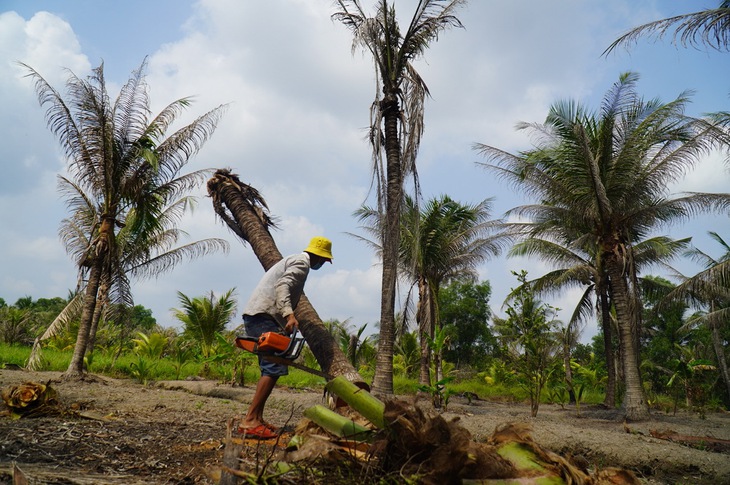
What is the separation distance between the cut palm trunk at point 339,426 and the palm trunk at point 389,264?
284 inches

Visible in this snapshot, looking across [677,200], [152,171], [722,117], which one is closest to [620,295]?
[677,200]

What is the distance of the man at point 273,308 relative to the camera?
407 cm

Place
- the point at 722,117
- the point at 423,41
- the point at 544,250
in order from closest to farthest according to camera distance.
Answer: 1. the point at 423,41
2. the point at 722,117
3. the point at 544,250

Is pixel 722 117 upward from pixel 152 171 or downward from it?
upward

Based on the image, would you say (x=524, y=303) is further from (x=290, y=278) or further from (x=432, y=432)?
(x=432, y=432)

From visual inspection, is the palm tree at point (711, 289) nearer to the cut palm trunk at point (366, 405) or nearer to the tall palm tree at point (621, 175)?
the tall palm tree at point (621, 175)

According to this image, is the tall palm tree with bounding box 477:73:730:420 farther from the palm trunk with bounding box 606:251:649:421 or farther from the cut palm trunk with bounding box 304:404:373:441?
the cut palm trunk with bounding box 304:404:373:441

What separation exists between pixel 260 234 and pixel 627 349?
1135 cm

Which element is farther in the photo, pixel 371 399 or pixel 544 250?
pixel 544 250

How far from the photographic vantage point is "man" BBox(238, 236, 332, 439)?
4066mm

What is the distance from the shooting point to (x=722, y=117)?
1195cm

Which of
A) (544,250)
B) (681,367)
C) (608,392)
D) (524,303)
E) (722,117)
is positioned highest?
(722,117)

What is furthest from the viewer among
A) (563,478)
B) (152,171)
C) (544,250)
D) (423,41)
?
(544,250)

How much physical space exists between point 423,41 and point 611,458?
332 inches
